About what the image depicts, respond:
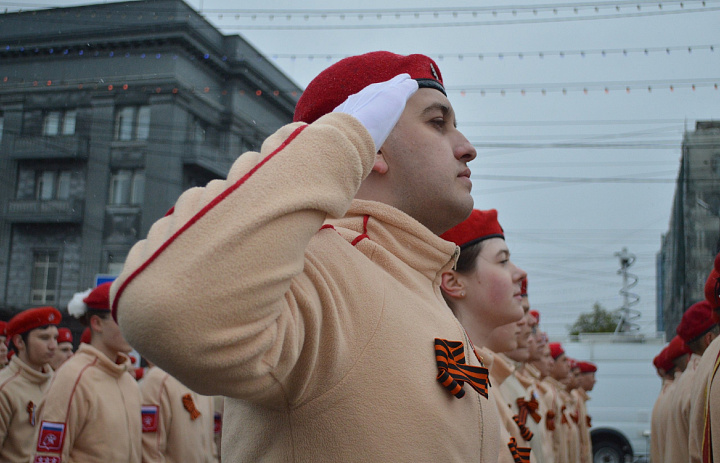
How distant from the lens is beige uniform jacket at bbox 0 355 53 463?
17.0 ft

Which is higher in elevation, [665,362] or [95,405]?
[665,362]

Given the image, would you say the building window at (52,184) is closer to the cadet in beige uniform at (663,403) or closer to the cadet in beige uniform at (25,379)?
the cadet in beige uniform at (25,379)

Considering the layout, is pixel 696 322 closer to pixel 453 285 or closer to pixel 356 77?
pixel 453 285

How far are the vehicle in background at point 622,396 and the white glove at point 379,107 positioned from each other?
42.6 feet

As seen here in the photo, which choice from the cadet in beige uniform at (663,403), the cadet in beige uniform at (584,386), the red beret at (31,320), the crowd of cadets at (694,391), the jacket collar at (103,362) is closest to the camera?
the crowd of cadets at (694,391)

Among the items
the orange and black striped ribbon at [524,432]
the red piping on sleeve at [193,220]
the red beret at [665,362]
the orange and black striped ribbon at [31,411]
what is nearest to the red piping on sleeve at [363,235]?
the red piping on sleeve at [193,220]

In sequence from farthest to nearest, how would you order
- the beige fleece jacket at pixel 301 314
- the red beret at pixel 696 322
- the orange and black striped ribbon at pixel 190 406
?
the orange and black striped ribbon at pixel 190 406 < the red beret at pixel 696 322 < the beige fleece jacket at pixel 301 314

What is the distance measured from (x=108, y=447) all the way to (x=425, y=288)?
3.36m

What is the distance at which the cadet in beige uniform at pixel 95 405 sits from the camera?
4.06m

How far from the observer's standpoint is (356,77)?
1.92m

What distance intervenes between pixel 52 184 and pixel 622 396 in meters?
11.1

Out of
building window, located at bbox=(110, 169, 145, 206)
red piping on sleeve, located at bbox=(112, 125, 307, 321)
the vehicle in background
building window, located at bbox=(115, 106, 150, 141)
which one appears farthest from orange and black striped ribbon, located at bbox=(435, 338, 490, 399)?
the vehicle in background

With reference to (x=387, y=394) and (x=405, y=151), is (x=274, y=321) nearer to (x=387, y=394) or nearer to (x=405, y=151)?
(x=387, y=394)

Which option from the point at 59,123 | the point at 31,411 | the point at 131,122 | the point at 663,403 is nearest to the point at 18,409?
the point at 31,411
